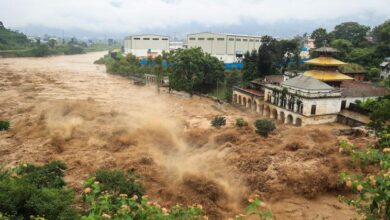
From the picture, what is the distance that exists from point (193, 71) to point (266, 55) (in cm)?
993

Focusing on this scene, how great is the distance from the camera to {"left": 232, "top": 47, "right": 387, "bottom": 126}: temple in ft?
103

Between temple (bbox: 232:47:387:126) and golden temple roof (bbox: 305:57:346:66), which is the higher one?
golden temple roof (bbox: 305:57:346:66)

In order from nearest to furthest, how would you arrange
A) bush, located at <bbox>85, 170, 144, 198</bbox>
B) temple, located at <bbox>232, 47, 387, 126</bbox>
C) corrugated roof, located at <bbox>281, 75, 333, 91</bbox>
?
bush, located at <bbox>85, 170, 144, 198</bbox> < temple, located at <bbox>232, 47, 387, 126</bbox> < corrugated roof, located at <bbox>281, 75, 333, 91</bbox>

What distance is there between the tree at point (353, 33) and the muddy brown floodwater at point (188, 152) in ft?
120

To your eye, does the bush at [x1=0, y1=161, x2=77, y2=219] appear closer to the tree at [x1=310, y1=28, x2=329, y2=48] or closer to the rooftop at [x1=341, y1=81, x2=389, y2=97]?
the rooftop at [x1=341, y1=81, x2=389, y2=97]

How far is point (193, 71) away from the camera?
4672cm

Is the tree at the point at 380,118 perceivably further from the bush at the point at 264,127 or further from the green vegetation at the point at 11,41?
the green vegetation at the point at 11,41

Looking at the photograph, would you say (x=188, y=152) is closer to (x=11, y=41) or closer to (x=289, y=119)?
(x=289, y=119)

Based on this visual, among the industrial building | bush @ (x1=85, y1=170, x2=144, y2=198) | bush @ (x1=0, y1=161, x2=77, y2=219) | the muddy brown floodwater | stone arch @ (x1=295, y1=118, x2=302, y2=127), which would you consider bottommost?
the muddy brown floodwater

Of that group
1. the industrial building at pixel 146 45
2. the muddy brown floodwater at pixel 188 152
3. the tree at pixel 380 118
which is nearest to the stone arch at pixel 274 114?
the muddy brown floodwater at pixel 188 152

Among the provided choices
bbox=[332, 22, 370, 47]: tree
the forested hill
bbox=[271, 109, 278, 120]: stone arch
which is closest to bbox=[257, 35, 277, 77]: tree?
bbox=[271, 109, 278, 120]: stone arch

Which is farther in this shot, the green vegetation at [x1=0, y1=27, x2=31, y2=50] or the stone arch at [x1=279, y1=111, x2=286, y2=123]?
the green vegetation at [x1=0, y1=27, x2=31, y2=50]

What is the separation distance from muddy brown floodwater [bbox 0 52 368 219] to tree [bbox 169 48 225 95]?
506 cm

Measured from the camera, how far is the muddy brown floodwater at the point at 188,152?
1936 centimetres
